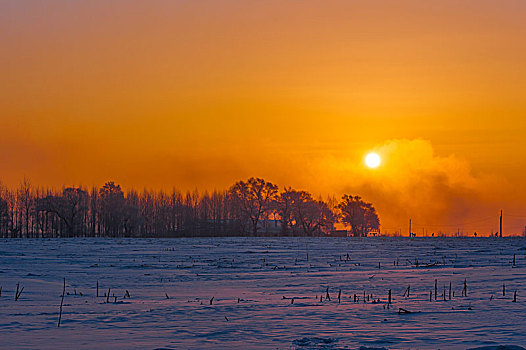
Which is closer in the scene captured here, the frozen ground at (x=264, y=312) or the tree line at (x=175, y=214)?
the frozen ground at (x=264, y=312)

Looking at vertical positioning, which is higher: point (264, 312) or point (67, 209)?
point (67, 209)

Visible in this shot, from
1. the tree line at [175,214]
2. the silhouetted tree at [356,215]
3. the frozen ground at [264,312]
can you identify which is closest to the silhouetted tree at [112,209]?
the tree line at [175,214]

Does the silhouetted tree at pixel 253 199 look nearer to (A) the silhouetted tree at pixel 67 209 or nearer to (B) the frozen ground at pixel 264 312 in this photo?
(A) the silhouetted tree at pixel 67 209

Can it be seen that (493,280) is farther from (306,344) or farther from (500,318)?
(306,344)

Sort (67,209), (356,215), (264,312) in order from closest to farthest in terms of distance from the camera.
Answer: (264,312)
(67,209)
(356,215)

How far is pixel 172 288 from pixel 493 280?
31.0 ft

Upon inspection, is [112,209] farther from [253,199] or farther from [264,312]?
[264,312]

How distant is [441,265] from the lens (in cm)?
2558

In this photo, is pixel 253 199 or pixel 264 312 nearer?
pixel 264 312

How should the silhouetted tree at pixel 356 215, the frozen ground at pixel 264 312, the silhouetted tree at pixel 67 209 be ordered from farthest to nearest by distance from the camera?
the silhouetted tree at pixel 356 215 < the silhouetted tree at pixel 67 209 < the frozen ground at pixel 264 312

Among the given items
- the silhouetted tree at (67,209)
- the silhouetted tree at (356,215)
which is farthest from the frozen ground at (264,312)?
the silhouetted tree at (356,215)

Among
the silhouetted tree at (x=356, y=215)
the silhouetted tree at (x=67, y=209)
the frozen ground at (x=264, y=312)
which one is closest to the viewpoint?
the frozen ground at (x=264, y=312)

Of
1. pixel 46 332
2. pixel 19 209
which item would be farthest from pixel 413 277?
pixel 19 209

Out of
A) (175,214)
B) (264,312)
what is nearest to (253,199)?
(175,214)
